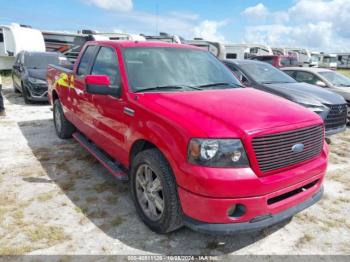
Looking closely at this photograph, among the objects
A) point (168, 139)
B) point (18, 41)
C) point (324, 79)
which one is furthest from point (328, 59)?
point (168, 139)

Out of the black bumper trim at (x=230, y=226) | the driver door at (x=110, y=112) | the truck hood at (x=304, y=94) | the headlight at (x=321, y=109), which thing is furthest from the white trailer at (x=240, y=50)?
the black bumper trim at (x=230, y=226)

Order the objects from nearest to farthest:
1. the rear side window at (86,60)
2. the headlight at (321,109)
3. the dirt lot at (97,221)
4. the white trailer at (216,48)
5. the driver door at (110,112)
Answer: the dirt lot at (97,221) < the driver door at (110,112) < the rear side window at (86,60) < the headlight at (321,109) < the white trailer at (216,48)

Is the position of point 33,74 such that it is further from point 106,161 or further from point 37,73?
point 106,161

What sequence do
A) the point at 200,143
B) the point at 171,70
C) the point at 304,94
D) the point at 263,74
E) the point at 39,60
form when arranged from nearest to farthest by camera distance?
1. the point at 200,143
2. the point at 171,70
3. the point at 304,94
4. the point at 263,74
5. the point at 39,60

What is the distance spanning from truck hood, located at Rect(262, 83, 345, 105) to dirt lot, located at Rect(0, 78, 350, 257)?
4.96 feet

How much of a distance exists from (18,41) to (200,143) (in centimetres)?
1698

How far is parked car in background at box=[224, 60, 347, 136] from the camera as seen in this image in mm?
6230

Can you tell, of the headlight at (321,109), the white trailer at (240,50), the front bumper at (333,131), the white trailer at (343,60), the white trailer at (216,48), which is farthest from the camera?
the white trailer at (343,60)

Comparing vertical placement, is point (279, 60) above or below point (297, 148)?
above

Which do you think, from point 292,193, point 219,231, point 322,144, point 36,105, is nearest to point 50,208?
point 219,231

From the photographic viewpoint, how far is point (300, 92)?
21.4 feet

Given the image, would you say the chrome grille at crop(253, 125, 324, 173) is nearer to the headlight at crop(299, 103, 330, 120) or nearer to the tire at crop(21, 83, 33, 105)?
the headlight at crop(299, 103, 330, 120)

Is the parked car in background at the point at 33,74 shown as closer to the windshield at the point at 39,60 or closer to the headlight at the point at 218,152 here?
the windshield at the point at 39,60

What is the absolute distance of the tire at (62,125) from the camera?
241 inches
